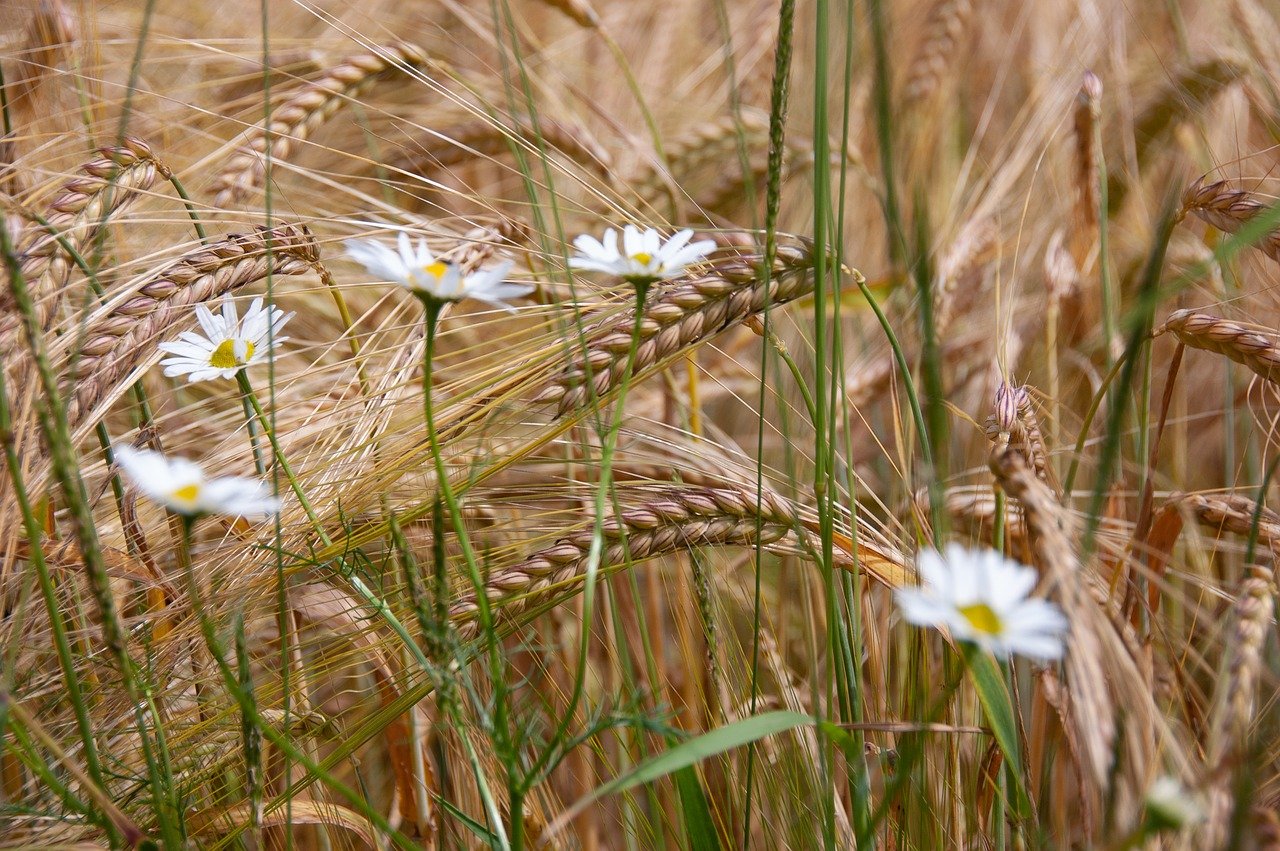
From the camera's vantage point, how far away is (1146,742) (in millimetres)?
472

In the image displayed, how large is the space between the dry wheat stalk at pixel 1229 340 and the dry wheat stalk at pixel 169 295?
78 centimetres

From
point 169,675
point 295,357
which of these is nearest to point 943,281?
point 295,357

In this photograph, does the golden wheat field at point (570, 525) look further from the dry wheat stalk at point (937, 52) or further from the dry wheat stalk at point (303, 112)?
the dry wheat stalk at point (937, 52)

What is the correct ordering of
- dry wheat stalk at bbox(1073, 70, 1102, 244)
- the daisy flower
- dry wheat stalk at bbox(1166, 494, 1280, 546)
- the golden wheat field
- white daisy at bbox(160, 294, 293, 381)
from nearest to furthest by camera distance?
the daisy flower
the golden wheat field
white daisy at bbox(160, 294, 293, 381)
dry wheat stalk at bbox(1166, 494, 1280, 546)
dry wheat stalk at bbox(1073, 70, 1102, 244)

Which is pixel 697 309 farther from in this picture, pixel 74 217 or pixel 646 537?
pixel 74 217

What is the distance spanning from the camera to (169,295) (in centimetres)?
73

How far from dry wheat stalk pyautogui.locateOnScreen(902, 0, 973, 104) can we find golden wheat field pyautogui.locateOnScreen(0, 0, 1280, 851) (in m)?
0.44

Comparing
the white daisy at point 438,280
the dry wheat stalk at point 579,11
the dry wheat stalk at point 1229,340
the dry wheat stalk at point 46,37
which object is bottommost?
the dry wheat stalk at point 1229,340

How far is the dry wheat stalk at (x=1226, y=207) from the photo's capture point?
31.6 inches

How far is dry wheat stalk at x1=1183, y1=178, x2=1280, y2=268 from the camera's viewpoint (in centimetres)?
80

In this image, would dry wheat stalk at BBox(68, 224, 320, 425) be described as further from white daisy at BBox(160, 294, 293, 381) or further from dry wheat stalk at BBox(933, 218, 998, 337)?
→ dry wheat stalk at BBox(933, 218, 998, 337)

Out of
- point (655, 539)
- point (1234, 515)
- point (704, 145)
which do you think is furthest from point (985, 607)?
point (704, 145)

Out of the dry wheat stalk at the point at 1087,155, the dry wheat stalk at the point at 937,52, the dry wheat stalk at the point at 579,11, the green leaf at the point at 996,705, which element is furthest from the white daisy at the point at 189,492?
the dry wheat stalk at the point at 937,52

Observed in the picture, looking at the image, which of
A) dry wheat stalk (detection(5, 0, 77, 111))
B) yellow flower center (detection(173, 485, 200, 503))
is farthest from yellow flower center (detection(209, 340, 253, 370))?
dry wheat stalk (detection(5, 0, 77, 111))
